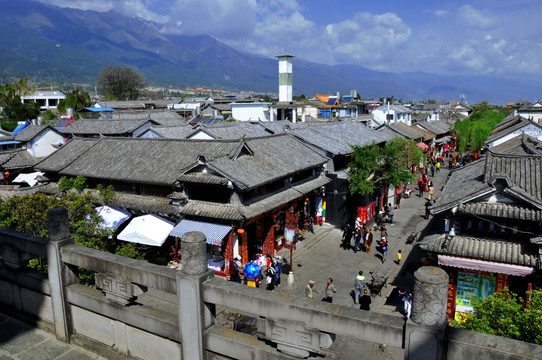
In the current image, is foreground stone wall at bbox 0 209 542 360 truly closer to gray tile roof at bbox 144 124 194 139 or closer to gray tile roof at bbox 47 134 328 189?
gray tile roof at bbox 47 134 328 189

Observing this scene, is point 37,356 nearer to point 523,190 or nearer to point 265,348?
point 265,348

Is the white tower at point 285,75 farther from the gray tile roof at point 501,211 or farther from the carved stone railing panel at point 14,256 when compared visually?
the carved stone railing panel at point 14,256

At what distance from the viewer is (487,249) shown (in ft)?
49.8

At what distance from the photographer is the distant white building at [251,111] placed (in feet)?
220

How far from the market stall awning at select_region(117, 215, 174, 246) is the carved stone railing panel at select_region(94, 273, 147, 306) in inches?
566

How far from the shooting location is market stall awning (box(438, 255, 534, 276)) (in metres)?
14.3

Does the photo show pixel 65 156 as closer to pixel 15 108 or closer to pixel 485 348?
pixel 485 348

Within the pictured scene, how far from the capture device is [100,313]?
22.8 feet

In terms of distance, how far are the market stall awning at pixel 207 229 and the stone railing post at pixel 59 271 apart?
1206 centimetres

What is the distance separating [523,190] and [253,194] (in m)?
12.6

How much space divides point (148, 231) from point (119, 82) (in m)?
100

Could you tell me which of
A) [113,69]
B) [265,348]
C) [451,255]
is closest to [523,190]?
[451,255]

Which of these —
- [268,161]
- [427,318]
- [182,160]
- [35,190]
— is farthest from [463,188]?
[35,190]

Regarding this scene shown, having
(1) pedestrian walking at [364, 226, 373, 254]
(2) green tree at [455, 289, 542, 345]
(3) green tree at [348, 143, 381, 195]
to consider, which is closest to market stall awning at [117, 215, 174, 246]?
(1) pedestrian walking at [364, 226, 373, 254]
